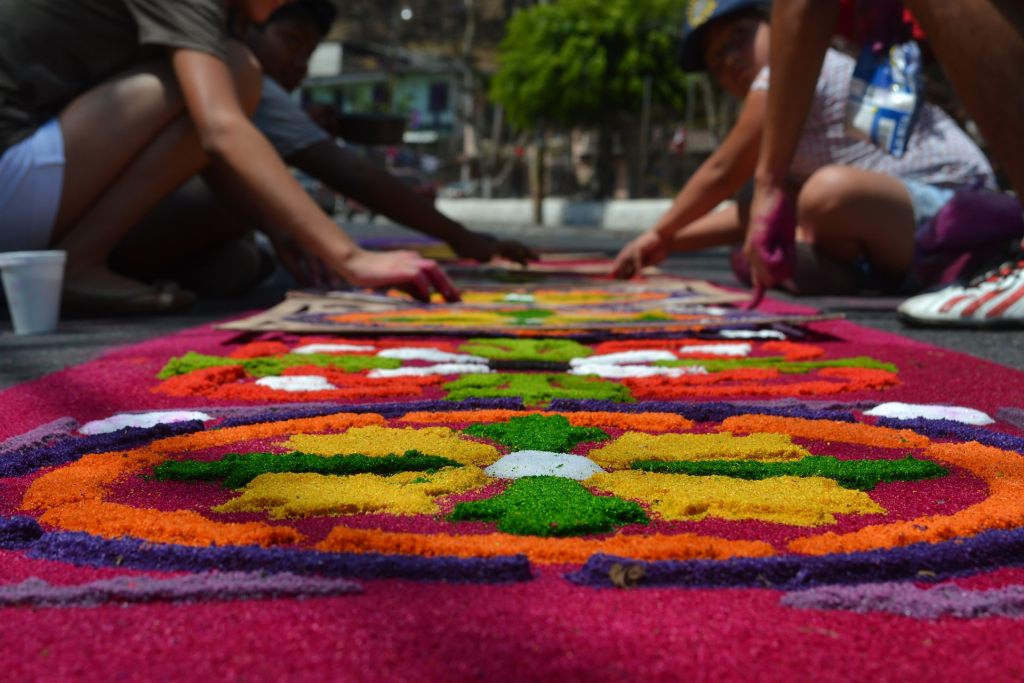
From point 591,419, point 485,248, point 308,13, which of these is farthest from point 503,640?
point 308,13

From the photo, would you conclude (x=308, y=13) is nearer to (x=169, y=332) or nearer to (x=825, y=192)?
(x=169, y=332)

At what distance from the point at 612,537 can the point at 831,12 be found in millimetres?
1134

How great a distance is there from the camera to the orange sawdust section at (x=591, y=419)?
1.22m

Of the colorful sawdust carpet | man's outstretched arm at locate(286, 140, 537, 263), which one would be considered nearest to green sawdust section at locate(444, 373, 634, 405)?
the colorful sawdust carpet

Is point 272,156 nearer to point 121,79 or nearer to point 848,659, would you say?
point 121,79

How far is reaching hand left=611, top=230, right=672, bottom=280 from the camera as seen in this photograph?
319cm

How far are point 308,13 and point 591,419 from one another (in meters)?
2.49

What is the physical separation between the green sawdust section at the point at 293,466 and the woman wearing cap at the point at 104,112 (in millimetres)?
1073

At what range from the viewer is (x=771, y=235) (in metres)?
1.80

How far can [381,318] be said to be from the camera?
2352 millimetres

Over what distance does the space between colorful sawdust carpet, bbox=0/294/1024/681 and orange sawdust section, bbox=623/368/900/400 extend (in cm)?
1

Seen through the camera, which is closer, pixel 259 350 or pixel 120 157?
pixel 259 350

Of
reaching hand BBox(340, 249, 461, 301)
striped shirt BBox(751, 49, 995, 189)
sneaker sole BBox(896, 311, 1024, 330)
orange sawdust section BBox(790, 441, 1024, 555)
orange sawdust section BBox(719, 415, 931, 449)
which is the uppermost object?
striped shirt BBox(751, 49, 995, 189)

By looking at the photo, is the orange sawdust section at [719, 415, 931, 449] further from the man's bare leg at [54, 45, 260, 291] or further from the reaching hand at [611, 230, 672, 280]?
the reaching hand at [611, 230, 672, 280]
